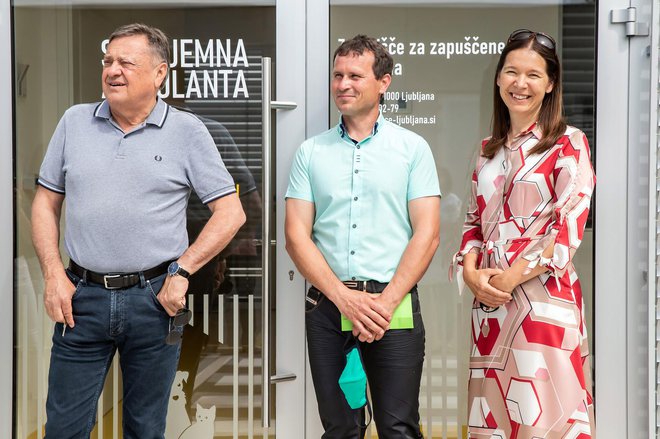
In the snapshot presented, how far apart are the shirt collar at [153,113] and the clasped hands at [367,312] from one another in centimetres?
88

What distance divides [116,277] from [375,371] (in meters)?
0.95

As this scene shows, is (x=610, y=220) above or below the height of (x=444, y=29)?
below

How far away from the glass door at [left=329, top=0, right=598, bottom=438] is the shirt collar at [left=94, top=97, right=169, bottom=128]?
2.66ft

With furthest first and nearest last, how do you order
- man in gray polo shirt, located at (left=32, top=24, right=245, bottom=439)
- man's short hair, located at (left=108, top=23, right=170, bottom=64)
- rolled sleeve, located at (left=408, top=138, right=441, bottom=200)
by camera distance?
rolled sleeve, located at (left=408, top=138, right=441, bottom=200), man's short hair, located at (left=108, top=23, right=170, bottom=64), man in gray polo shirt, located at (left=32, top=24, right=245, bottom=439)

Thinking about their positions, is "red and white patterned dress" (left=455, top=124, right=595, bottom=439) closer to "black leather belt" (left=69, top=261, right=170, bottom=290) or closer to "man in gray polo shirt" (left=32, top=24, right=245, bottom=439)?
"man in gray polo shirt" (left=32, top=24, right=245, bottom=439)

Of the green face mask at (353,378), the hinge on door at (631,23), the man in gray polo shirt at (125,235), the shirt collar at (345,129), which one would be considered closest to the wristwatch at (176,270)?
the man in gray polo shirt at (125,235)

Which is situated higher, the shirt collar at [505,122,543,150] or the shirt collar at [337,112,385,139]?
the shirt collar at [337,112,385,139]

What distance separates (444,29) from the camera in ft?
10.7

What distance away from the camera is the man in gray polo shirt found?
2.58 m

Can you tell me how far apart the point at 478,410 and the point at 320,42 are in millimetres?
1620

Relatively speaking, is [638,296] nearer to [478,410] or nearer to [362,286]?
[478,410]

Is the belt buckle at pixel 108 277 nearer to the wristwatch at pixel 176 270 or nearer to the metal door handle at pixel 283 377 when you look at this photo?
the wristwatch at pixel 176 270

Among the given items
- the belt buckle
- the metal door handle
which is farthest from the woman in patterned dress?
the belt buckle

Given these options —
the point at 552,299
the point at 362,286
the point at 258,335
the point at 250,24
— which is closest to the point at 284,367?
the point at 258,335
